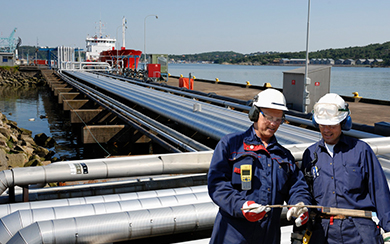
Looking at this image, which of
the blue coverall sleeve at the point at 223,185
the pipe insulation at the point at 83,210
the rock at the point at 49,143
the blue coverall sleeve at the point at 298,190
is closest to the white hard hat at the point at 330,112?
the blue coverall sleeve at the point at 298,190

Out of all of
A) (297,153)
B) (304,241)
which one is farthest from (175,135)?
(304,241)

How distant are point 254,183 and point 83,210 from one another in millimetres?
2069

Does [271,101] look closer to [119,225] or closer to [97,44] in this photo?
[119,225]

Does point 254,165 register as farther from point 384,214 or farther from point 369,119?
point 369,119

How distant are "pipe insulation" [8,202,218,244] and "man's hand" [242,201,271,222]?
1.59 meters

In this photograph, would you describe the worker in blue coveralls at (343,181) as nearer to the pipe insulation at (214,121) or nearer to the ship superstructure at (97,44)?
the pipe insulation at (214,121)

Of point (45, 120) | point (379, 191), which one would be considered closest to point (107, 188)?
point (379, 191)

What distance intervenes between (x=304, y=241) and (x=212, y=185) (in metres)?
0.85

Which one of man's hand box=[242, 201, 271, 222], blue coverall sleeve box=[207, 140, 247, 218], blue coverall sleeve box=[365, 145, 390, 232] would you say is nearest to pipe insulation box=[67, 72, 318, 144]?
blue coverall sleeve box=[365, 145, 390, 232]

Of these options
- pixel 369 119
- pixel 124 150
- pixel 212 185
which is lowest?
pixel 124 150

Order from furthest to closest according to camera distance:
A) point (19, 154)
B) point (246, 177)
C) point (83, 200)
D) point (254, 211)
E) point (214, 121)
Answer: point (19, 154), point (214, 121), point (83, 200), point (246, 177), point (254, 211)

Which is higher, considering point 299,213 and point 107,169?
point 299,213

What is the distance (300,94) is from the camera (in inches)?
618

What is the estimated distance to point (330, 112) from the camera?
3035 millimetres
